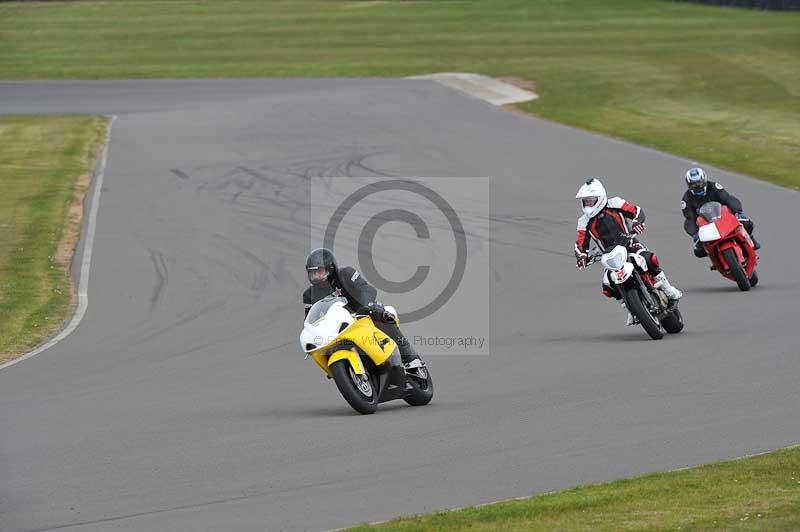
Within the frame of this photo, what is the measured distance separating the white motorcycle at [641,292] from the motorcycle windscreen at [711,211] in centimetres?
344

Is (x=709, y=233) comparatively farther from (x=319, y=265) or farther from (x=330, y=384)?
(x=319, y=265)

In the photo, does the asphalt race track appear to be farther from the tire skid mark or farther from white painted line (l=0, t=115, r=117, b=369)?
white painted line (l=0, t=115, r=117, b=369)

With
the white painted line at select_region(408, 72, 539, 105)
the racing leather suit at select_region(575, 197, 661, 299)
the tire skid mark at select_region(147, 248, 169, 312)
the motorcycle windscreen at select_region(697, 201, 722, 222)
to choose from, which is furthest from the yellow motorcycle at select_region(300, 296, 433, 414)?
the white painted line at select_region(408, 72, 539, 105)

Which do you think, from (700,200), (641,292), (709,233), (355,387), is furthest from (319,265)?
(700,200)

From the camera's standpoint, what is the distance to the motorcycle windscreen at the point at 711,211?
66.0 ft

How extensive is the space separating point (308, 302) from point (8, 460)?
3329 mm

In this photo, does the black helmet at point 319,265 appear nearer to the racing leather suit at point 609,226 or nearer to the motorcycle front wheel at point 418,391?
the motorcycle front wheel at point 418,391

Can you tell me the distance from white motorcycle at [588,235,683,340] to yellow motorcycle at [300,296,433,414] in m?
4.30

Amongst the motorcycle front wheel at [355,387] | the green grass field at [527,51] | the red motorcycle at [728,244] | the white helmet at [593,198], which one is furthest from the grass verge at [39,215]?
the green grass field at [527,51]

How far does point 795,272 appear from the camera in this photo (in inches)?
834

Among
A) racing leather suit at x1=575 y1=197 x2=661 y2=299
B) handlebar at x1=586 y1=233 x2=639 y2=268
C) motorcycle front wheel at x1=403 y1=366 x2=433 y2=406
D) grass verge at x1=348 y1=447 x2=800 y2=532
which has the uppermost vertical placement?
racing leather suit at x1=575 y1=197 x2=661 y2=299

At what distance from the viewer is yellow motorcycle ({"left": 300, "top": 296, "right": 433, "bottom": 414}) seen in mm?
12594

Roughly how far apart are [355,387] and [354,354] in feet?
1.06

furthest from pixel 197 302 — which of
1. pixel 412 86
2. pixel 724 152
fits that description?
pixel 412 86
